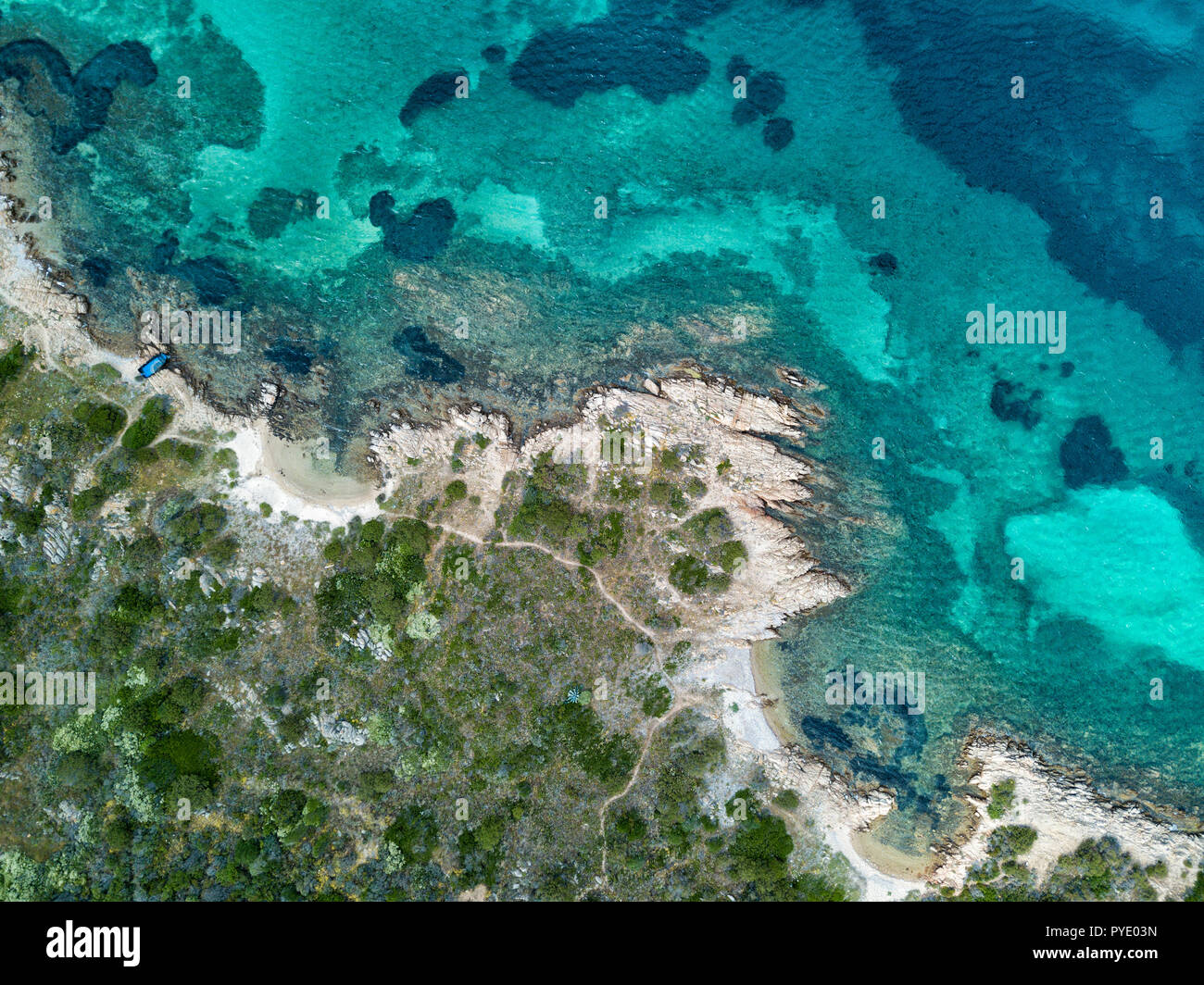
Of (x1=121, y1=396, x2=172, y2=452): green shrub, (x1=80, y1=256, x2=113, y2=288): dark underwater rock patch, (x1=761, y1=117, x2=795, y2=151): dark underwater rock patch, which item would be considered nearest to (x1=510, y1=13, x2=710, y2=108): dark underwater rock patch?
(x1=761, y1=117, x2=795, y2=151): dark underwater rock patch

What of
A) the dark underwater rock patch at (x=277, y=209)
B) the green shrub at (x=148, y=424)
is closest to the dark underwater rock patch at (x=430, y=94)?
the dark underwater rock patch at (x=277, y=209)

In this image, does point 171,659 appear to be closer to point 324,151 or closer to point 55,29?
point 324,151

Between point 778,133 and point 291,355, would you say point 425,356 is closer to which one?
point 291,355

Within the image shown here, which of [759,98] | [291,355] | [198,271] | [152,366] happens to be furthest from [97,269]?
[759,98]

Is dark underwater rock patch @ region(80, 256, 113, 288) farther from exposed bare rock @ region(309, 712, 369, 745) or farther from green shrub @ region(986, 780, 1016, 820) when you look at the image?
green shrub @ region(986, 780, 1016, 820)

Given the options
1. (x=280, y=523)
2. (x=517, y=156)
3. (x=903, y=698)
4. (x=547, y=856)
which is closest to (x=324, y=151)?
(x=517, y=156)

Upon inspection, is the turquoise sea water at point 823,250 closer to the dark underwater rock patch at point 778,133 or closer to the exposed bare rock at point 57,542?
the dark underwater rock patch at point 778,133
